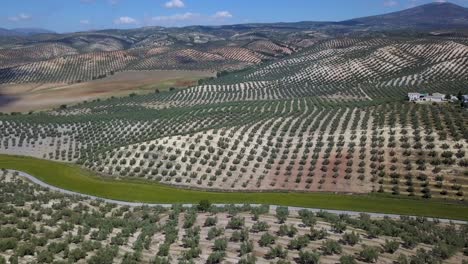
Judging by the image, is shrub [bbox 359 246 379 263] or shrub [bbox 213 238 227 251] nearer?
shrub [bbox 359 246 379 263]

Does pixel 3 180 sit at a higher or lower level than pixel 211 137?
lower

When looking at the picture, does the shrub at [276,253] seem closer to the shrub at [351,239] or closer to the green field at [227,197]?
the shrub at [351,239]

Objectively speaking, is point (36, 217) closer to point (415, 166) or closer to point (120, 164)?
point (120, 164)

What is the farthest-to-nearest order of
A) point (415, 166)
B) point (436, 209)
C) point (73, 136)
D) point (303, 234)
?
point (73, 136) → point (415, 166) → point (436, 209) → point (303, 234)

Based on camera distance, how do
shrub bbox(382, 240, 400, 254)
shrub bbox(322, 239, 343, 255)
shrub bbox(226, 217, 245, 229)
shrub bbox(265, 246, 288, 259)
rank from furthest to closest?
shrub bbox(226, 217, 245, 229), shrub bbox(382, 240, 400, 254), shrub bbox(322, 239, 343, 255), shrub bbox(265, 246, 288, 259)

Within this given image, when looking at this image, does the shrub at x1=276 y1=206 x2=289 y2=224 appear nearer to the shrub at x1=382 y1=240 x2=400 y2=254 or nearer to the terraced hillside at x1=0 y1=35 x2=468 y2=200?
the shrub at x1=382 y1=240 x2=400 y2=254

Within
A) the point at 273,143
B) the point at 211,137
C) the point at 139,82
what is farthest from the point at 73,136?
the point at 139,82

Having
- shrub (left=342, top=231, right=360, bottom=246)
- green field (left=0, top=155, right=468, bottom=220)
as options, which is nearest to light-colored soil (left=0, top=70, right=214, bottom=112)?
green field (left=0, top=155, right=468, bottom=220)
